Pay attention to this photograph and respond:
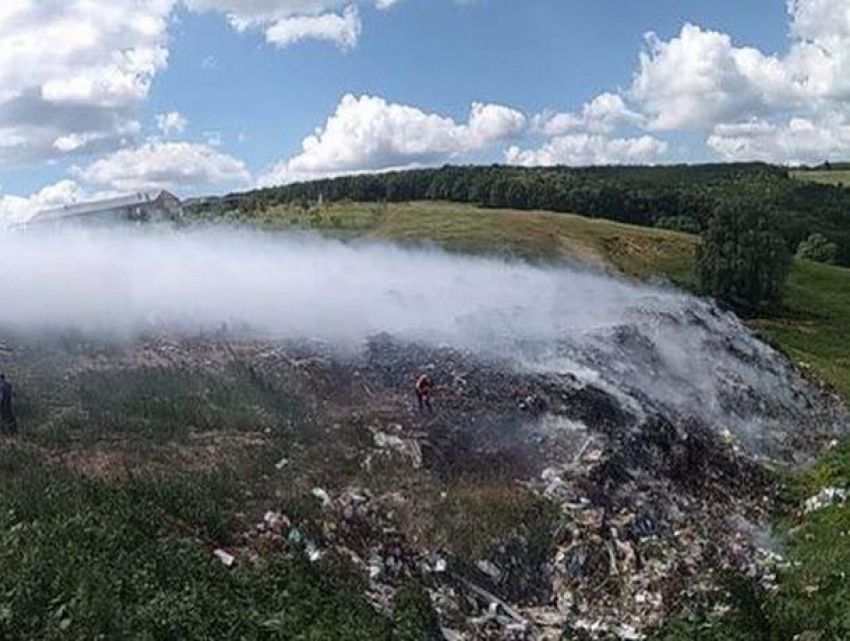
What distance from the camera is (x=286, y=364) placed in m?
32.9

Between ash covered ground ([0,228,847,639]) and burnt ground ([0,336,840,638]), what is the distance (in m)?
0.07

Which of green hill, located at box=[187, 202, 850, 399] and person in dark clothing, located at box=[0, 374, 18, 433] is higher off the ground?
person in dark clothing, located at box=[0, 374, 18, 433]

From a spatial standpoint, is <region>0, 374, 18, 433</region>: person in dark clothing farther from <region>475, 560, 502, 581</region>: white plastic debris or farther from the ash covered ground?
<region>475, 560, 502, 581</region>: white plastic debris

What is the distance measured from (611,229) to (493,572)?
88745 mm

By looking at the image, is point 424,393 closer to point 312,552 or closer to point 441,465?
point 441,465

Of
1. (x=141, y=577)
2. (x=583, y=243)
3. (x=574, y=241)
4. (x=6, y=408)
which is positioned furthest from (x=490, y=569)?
(x=574, y=241)

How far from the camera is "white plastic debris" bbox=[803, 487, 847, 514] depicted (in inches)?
1110

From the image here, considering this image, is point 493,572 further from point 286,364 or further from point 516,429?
point 286,364

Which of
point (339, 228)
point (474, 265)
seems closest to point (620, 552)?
point (474, 265)

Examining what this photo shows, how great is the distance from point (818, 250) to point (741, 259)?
4125 centimetres

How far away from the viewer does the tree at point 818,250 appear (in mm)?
114875

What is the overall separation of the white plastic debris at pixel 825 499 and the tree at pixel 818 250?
90.2 metres

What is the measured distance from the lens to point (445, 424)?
29125 millimetres

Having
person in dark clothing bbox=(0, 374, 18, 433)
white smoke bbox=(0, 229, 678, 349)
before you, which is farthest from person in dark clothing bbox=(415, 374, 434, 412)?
person in dark clothing bbox=(0, 374, 18, 433)
